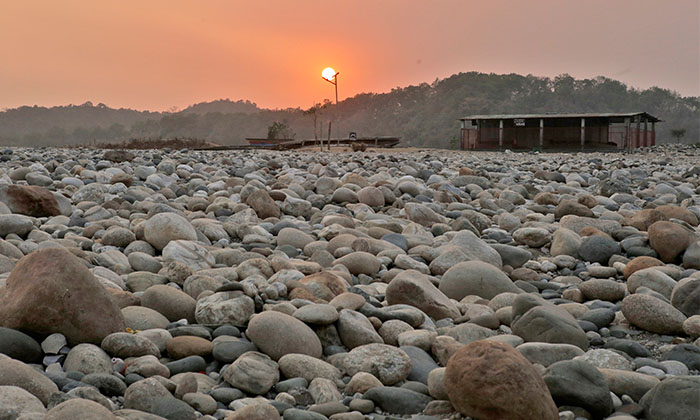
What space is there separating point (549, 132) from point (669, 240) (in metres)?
31.8

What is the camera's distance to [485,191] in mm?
9258

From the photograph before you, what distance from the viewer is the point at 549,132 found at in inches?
1400

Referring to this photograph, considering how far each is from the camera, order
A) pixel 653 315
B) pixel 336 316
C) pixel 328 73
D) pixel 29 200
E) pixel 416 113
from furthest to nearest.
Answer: pixel 416 113
pixel 328 73
pixel 29 200
pixel 653 315
pixel 336 316

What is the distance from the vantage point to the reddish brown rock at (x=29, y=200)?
5.90m

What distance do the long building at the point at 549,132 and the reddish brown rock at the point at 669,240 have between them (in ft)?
95.2

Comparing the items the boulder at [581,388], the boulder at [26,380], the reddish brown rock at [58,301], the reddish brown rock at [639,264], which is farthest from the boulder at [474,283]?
the boulder at [26,380]

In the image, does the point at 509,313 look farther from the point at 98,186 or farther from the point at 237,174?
the point at 237,174

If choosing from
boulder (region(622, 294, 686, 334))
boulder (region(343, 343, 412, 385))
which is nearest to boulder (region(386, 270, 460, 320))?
boulder (region(343, 343, 412, 385))

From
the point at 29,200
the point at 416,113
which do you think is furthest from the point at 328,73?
the point at 416,113

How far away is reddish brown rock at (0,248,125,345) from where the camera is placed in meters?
Result: 2.82

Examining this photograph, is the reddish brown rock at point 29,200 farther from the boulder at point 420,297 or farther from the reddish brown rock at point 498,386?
the reddish brown rock at point 498,386

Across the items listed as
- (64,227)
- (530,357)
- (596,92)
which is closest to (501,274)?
(530,357)

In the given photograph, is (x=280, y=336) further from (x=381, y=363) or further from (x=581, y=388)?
(x=581, y=388)

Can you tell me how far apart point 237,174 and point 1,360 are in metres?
7.85
